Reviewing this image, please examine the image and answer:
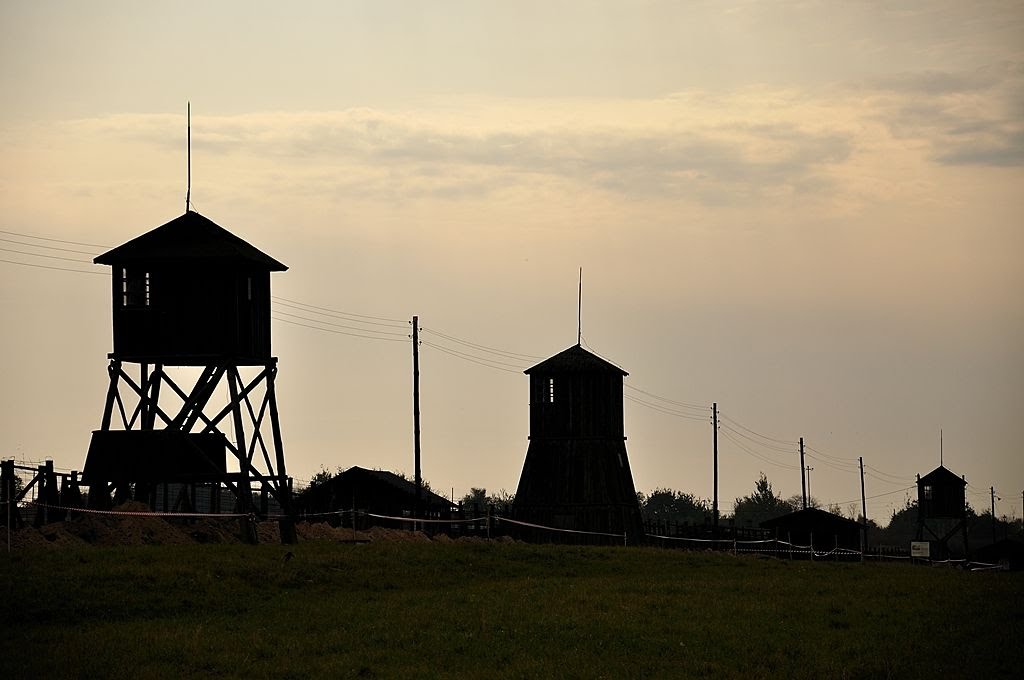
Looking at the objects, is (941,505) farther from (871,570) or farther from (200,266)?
(200,266)

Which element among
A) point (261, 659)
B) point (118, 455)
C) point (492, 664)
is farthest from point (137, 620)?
point (118, 455)

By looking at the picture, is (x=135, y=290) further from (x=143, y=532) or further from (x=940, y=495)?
(x=940, y=495)

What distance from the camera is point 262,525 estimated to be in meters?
45.2

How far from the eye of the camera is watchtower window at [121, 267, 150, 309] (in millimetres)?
43938

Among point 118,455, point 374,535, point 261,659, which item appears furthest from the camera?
point 374,535

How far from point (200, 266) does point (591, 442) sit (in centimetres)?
2562

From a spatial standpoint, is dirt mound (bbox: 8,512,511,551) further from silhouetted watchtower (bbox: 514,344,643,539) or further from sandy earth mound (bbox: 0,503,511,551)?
silhouetted watchtower (bbox: 514,344,643,539)

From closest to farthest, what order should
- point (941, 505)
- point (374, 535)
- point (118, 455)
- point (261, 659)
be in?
point (261, 659) < point (118, 455) < point (374, 535) < point (941, 505)

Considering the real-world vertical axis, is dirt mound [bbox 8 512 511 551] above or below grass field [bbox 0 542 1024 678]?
above

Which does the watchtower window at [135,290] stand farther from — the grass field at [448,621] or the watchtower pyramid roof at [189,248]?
the grass field at [448,621]

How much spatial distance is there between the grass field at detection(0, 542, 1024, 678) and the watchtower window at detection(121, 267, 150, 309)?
8.75 m

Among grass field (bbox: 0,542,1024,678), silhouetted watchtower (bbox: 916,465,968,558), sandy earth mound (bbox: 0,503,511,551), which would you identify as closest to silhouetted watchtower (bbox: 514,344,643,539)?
sandy earth mound (bbox: 0,503,511,551)

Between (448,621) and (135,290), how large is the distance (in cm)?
1851

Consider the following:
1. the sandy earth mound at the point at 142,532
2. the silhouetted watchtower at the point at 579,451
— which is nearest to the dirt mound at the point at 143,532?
the sandy earth mound at the point at 142,532
